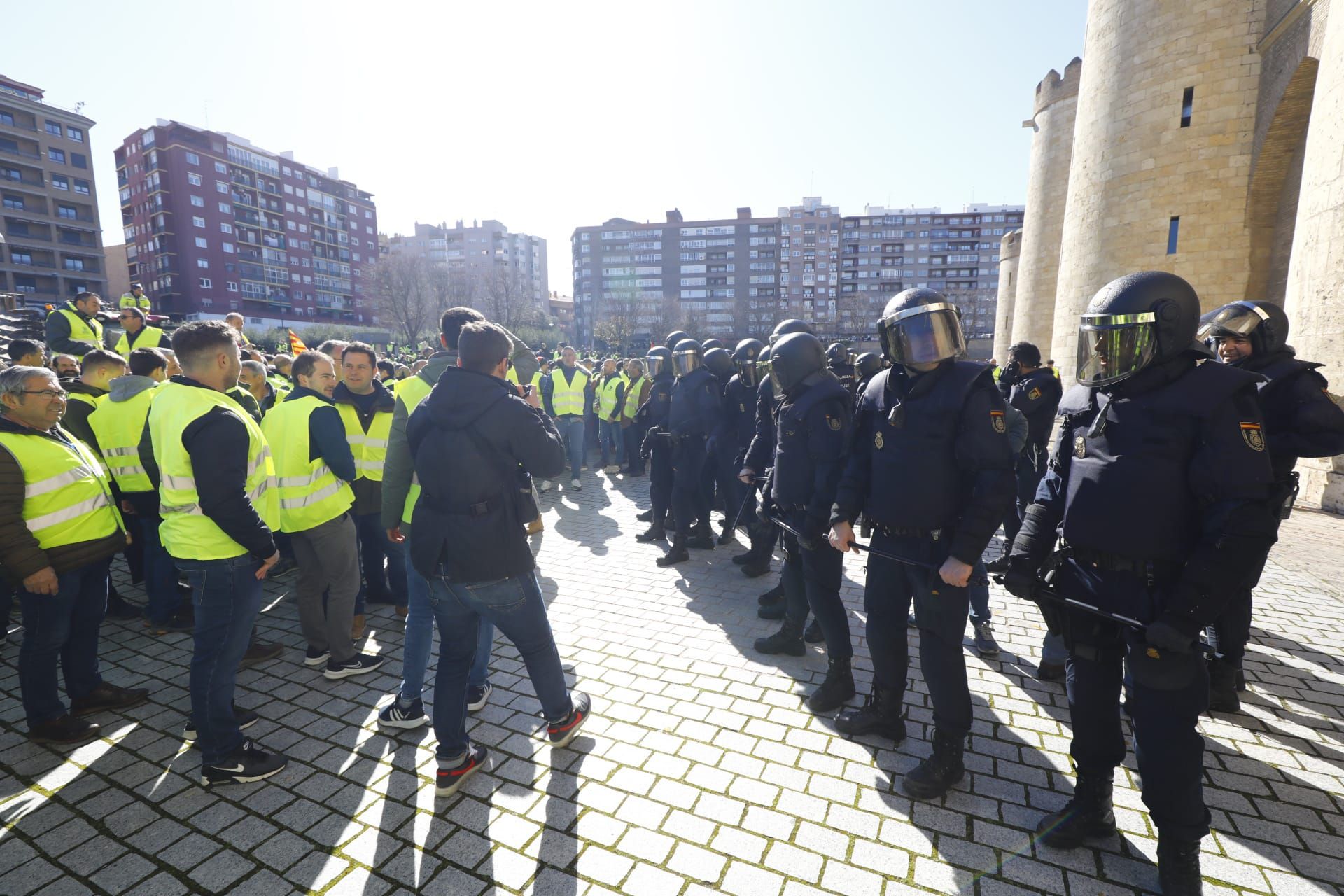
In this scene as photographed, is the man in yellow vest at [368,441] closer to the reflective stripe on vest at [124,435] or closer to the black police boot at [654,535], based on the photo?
the reflective stripe on vest at [124,435]

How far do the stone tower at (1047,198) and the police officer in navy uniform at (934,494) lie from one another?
24.5 metres

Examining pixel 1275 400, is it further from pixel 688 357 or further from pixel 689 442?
pixel 688 357

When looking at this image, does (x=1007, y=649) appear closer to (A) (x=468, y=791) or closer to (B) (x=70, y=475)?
(A) (x=468, y=791)

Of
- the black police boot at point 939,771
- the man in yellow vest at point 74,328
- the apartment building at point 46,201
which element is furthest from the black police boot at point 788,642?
the apartment building at point 46,201

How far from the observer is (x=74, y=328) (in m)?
8.71

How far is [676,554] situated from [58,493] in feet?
15.2

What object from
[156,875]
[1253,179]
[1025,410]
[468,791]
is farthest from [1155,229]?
[156,875]

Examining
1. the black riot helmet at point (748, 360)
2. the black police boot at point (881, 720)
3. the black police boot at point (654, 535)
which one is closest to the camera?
the black police boot at point (881, 720)

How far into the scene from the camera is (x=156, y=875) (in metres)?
2.47

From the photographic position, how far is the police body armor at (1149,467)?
7.05 ft

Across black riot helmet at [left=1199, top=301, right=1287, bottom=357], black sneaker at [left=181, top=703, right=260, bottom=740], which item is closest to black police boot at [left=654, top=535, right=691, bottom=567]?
black sneaker at [left=181, top=703, right=260, bottom=740]

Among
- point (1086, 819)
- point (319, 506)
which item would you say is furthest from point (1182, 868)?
→ point (319, 506)

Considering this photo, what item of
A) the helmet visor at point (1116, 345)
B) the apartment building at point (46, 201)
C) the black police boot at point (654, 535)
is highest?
the apartment building at point (46, 201)

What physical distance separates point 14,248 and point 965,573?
7720 centimetres
